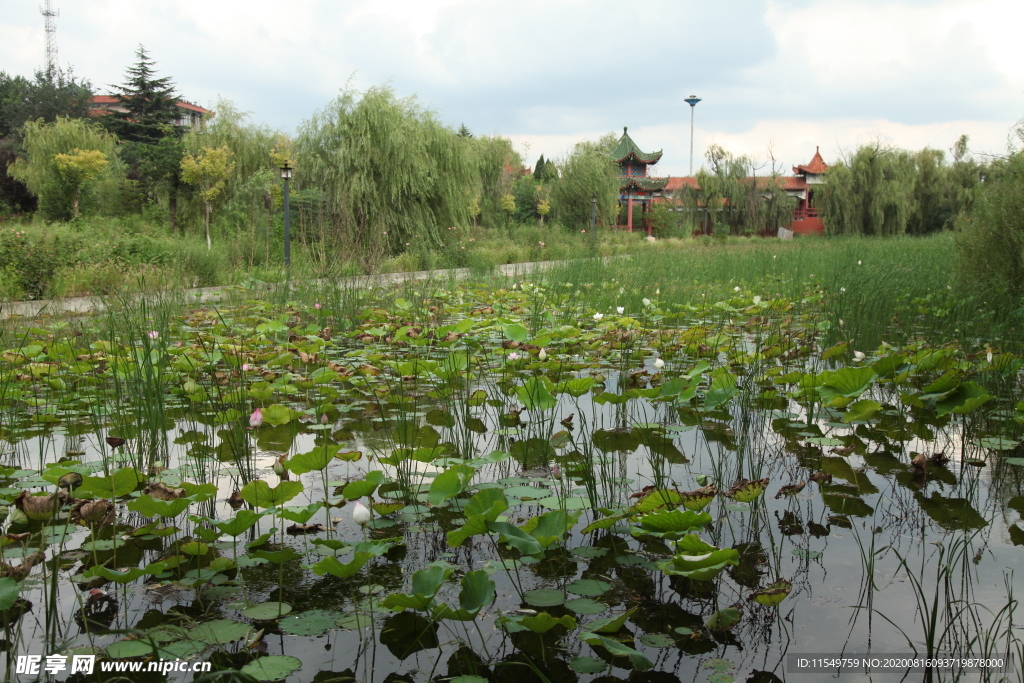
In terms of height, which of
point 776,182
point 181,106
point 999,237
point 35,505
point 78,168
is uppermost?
point 181,106

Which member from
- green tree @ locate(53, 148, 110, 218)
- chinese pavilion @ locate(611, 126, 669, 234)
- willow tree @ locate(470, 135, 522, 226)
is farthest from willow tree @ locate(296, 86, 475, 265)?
chinese pavilion @ locate(611, 126, 669, 234)

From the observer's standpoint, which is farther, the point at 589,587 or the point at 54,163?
the point at 54,163

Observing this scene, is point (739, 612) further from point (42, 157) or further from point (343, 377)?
point (42, 157)

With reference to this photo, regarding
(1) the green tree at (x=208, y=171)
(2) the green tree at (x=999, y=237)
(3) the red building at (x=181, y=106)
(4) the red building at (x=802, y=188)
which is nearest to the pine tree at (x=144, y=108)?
(3) the red building at (x=181, y=106)

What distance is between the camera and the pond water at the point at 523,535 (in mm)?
1226

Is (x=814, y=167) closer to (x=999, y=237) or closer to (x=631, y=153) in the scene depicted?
(x=631, y=153)

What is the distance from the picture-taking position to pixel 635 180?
2944 centimetres

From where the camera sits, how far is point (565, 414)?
115 inches

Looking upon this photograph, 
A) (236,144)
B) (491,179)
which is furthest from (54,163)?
(491,179)

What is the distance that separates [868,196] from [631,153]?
10439 millimetres

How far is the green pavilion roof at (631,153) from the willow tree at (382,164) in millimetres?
17730

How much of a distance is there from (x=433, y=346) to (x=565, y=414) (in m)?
1.30

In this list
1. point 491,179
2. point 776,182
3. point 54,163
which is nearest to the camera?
point 54,163

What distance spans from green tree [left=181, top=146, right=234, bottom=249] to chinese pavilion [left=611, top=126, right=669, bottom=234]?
1532 cm
